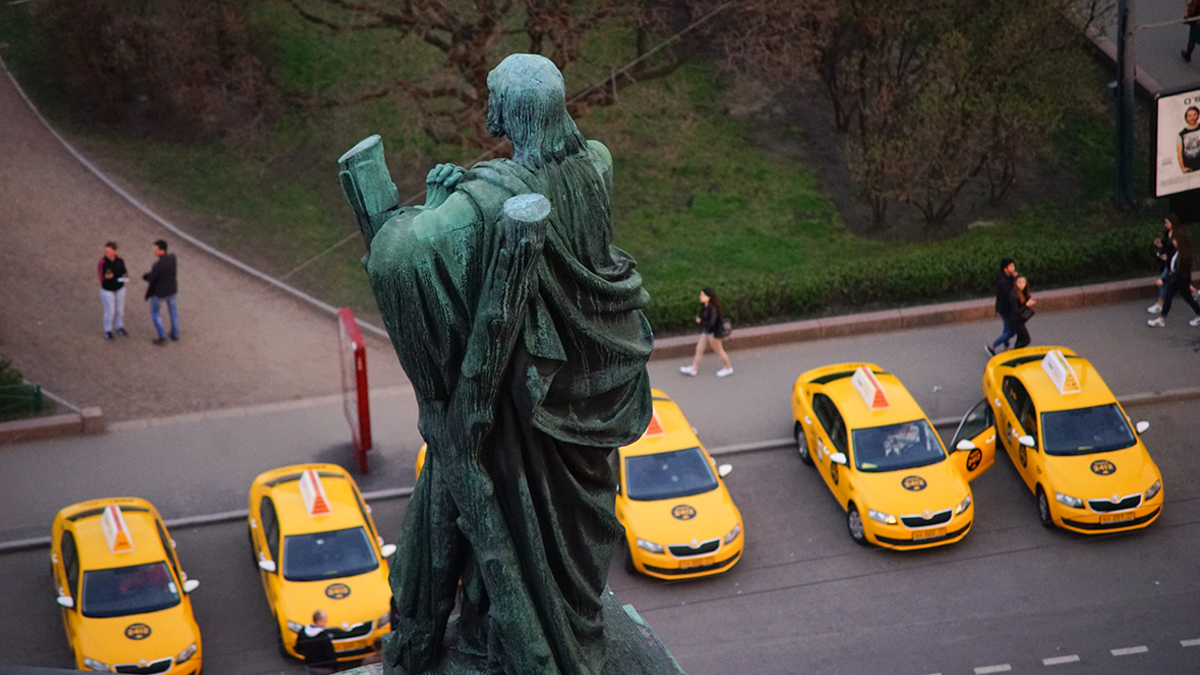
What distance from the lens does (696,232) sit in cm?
3120

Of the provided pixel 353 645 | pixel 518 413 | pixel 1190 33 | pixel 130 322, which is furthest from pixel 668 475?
pixel 1190 33

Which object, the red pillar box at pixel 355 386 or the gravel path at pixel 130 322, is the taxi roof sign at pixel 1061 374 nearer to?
the red pillar box at pixel 355 386

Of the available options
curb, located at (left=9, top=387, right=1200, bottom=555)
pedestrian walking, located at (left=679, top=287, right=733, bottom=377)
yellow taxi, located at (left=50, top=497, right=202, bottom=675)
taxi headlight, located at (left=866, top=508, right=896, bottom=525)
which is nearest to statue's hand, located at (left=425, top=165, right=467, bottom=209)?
yellow taxi, located at (left=50, top=497, right=202, bottom=675)

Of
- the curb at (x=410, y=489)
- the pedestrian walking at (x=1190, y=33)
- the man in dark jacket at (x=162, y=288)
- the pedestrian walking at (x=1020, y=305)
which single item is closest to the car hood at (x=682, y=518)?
the curb at (x=410, y=489)

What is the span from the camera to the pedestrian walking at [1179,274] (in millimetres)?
27172

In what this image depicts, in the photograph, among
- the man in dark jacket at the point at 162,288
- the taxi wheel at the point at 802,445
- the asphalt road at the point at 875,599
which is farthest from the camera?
the man in dark jacket at the point at 162,288

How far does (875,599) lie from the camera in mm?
21562

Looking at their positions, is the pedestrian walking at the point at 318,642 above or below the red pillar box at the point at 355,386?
below

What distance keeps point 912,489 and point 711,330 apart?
5425mm

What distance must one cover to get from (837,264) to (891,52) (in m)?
5.63

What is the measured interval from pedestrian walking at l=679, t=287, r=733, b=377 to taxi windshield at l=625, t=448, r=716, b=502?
166 inches

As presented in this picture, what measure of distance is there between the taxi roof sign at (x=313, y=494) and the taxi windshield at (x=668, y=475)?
426 centimetres

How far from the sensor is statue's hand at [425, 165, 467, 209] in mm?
8570

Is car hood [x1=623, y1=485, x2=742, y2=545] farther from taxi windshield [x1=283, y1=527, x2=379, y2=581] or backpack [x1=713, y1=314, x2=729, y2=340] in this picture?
backpack [x1=713, y1=314, x2=729, y2=340]
